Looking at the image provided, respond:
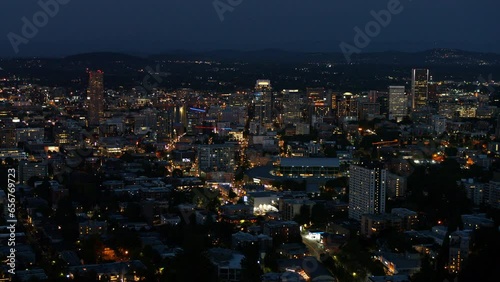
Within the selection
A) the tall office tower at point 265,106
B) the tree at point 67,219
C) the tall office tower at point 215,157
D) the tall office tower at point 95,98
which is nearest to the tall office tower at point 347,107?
the tall office tower at point 265,106

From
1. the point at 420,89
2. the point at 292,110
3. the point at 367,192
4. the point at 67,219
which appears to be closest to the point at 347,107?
the point at 292,110

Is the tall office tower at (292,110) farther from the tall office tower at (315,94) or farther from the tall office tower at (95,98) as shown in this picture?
the tall office tower at (95,98)

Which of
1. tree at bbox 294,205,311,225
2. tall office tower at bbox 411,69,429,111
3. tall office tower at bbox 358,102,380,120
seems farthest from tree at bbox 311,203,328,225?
tall office tower at bbox 411,69,429,111

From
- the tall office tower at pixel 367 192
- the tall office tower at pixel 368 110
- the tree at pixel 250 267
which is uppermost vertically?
the tall office tower at pixel 368 110

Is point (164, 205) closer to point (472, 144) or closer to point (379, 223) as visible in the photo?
point (379, 223)

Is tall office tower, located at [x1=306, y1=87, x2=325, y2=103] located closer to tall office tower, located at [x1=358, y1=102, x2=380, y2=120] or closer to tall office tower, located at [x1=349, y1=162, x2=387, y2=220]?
tall office tower, located at [x1=358, y1=102, x2=380, y2=120]

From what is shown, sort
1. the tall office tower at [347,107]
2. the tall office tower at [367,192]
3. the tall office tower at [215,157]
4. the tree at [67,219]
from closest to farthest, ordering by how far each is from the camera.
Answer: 1. the tree at [67,219]
2. the tall office tower at [367,192]
3. the tall office tower at [215,157]
4. the tall office tower at [347,107]

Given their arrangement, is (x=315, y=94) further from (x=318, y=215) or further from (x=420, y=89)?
(x=318, y=215)
